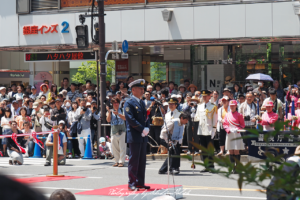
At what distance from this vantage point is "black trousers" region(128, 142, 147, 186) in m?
8.67

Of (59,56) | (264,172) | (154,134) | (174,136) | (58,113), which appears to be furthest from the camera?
(59,56)

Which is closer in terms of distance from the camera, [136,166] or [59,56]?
[136,166]

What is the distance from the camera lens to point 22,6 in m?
23.0

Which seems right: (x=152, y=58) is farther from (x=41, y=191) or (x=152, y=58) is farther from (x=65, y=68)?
(x=41, y=191)

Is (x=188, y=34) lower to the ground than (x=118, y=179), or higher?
higher

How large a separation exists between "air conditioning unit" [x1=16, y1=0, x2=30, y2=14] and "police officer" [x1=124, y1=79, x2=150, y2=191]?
610 inches

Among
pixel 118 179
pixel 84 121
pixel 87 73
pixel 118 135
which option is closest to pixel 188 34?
pixel 84 121

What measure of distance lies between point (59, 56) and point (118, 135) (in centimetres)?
924

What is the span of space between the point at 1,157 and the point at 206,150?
52.4ft

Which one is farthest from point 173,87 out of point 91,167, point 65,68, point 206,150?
point 206,150

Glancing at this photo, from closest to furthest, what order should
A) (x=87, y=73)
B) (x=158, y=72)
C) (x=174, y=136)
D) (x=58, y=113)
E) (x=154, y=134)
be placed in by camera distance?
1. (x=174, y=136)
2. (x=154, y=134)
3. (x=58, y=113)
4. (x=158, y=72)
5. (x=87, y=73)

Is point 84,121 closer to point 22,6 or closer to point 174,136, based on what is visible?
point 174,136

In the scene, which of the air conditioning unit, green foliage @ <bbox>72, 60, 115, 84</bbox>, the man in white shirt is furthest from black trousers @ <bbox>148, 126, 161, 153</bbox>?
green foliage @ <bbox>72, 60, 115, 84</bbox>

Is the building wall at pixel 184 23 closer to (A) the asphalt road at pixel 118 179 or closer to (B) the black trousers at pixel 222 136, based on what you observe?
→ (B) the black trousers at pixel 222 136
